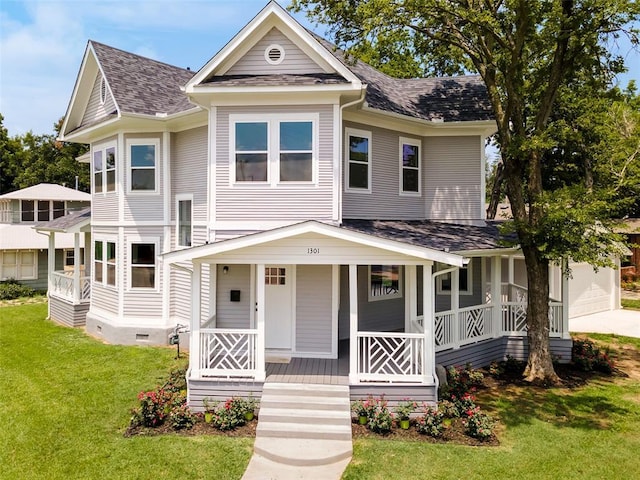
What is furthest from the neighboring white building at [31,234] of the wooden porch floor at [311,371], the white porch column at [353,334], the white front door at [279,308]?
the white porch column at [353,334]

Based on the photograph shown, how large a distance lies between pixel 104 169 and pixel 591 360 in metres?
16.7

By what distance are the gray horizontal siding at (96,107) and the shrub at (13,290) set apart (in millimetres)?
12378

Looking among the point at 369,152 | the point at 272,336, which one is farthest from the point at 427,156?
the point at 272,336

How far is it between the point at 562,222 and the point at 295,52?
7.71 m

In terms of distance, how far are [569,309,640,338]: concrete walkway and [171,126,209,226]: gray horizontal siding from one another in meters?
14.8

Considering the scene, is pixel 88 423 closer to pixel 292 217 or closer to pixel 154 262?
pixel 292 217

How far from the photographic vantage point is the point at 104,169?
14977 millimetres

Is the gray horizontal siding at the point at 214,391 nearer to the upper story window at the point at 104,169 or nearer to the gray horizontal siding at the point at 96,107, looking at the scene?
the upper story window at the point at 104,169

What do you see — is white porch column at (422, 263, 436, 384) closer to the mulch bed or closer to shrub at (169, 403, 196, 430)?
the mulch bed

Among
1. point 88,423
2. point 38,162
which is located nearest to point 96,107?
point 88,423

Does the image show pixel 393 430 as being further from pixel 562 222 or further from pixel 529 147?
pixel 529 147

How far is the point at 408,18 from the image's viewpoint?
1064cm

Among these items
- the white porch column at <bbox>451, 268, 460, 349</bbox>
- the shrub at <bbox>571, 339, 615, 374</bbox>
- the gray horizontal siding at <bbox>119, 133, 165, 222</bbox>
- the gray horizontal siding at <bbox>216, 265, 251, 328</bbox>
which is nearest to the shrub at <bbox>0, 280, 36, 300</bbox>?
the gray horizontal siding at <bbox>119, 133, 165, 222</bbox>

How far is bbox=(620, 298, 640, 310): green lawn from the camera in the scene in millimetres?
20784
